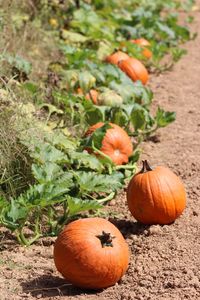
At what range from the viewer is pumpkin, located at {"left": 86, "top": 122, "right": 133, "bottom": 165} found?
535cm

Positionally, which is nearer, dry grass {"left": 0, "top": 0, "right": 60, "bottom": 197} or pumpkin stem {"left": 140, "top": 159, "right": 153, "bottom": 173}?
pumpkin stem {"left": 140, "top": 159, "right": 153, "bottom": 173}

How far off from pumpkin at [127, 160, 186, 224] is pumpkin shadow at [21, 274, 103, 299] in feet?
2.43

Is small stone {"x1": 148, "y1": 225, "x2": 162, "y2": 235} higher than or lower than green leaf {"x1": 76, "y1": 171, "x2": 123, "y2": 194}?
lower

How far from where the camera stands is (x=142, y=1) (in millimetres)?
10000

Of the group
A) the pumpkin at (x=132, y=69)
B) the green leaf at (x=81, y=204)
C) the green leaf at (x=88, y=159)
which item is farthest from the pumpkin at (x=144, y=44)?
the green leaf at (x=81, y=204)

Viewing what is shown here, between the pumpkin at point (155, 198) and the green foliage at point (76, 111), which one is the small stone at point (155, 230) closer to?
the pumpkin at point (155, 198)

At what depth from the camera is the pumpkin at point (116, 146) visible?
5.35 m

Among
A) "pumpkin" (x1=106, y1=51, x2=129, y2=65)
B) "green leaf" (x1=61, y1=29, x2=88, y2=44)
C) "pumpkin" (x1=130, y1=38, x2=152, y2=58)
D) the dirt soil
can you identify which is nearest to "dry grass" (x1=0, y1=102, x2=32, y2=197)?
the dirt soil

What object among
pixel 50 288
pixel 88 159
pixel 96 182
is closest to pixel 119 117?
pixel 88 159

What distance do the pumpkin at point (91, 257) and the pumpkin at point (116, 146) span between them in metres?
1.44

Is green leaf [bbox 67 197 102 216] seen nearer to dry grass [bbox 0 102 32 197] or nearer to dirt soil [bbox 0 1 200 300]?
dirt soil [bbox 0 1 200 300]

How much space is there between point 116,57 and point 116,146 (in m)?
2.13

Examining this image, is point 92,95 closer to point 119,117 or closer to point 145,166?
point 119,117

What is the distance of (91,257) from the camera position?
3.87 meters
